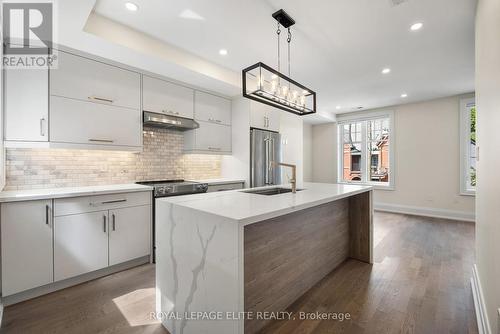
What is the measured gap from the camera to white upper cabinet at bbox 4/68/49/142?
2.09 meters

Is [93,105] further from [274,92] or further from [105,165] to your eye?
[274,92]

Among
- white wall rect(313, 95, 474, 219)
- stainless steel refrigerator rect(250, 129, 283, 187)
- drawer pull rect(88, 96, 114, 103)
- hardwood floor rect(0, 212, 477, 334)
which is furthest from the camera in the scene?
white wall rect(313, 95, 474, 219)

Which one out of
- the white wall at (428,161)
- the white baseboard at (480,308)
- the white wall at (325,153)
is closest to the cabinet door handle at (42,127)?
the white baseboard at (480,308)

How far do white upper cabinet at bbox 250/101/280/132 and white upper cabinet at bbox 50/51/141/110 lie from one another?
179cm

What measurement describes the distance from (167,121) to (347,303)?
2904 millimetres

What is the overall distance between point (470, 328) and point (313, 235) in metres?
1.23

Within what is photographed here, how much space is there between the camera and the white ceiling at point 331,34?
2.05m

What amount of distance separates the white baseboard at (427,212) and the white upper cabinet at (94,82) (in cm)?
590

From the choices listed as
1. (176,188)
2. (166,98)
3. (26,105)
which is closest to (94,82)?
(26,105)

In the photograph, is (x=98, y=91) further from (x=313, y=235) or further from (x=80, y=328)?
(x=313, y=235)

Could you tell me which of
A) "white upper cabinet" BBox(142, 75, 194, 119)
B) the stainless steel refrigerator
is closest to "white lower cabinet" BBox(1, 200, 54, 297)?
"white upper cabinet" BBox(142, 75, 194, 119)

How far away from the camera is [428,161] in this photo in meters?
5.09

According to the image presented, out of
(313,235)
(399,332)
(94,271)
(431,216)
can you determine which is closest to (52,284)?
(94,271)

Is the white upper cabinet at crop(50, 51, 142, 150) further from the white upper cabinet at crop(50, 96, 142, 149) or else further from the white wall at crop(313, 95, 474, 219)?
the white wall at crop(313, 95, 474, 219)
